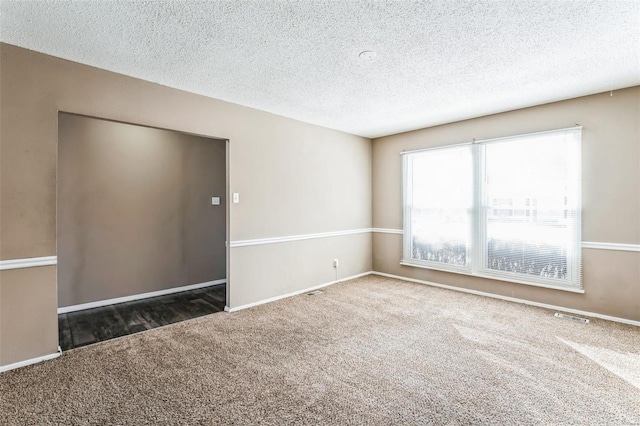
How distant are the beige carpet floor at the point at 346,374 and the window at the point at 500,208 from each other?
82 cm

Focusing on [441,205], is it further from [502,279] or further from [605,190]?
[605,190]

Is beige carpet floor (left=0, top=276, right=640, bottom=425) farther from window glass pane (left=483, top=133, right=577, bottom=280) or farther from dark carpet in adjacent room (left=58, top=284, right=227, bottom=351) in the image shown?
window glass pane (left=483, top=133, right=577, bottom=280)

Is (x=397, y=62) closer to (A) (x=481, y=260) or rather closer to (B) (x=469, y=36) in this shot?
(B) (x=469, y=36)

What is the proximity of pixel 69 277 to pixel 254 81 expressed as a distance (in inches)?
128

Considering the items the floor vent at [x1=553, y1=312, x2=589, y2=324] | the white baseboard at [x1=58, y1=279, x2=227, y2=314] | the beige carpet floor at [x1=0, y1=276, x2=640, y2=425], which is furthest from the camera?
the white baseboard at [x1=58, y1=279, x2=227, y2=314]

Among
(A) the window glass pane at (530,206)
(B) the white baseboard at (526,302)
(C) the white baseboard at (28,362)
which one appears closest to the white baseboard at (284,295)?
(B) the white baseboard at (526,302)

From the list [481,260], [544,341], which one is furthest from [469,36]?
[481,260]

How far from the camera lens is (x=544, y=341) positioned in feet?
9.31

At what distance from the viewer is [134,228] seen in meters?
4.22

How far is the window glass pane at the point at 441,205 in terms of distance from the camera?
4480 mm

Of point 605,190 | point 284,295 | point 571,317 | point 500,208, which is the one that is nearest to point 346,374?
point 284,295

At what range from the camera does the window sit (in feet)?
11.9

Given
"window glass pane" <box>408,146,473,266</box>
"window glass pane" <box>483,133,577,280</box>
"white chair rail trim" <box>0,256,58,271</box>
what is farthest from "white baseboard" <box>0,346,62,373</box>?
"window glass pane" <box>483,133,577,280</box>

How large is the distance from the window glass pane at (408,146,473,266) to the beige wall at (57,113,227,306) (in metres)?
3.21
